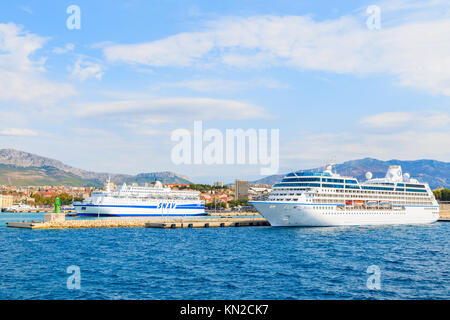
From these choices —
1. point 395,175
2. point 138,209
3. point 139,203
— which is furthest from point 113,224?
point 395,175

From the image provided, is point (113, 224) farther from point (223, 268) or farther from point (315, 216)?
point (223, 268)

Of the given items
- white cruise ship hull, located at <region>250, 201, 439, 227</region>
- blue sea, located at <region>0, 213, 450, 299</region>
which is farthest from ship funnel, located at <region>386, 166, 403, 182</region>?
A: blue sea, located at <region>0, 213, 450, 299</region>

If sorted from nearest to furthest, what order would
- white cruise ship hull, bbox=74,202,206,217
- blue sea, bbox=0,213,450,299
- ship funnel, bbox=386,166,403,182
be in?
blue sea, bbox=0,213,450,299, ship funnel, bbox=386,166,403,182, white cruise ship hull, bbox=74,202,206,217

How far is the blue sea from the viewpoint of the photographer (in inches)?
1000

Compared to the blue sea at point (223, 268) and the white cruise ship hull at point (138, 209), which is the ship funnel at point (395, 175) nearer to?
the blue sea at point (223, 268)

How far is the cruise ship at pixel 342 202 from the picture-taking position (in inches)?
2771

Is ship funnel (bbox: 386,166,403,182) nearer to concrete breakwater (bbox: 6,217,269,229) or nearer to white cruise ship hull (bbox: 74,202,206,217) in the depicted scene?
concrete breakwater (bbox: 6,217,269,229)

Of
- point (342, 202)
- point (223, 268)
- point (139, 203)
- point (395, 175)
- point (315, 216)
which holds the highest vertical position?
point (395, 175)

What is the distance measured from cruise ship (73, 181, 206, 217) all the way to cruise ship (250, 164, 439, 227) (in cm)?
4629

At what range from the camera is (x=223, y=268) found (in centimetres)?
3338

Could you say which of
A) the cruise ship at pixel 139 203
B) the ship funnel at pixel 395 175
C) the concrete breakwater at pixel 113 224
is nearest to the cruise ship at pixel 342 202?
the ship funnel at pixel 395 175

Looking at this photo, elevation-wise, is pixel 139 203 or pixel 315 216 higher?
pixel 139 203

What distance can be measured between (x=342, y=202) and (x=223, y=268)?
4861 centimetres
